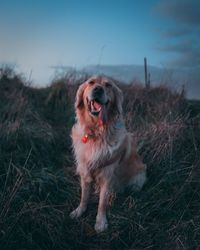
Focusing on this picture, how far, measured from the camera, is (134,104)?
7.83 m

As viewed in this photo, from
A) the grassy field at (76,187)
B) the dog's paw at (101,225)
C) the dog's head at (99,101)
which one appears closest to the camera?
the grassy field at (76,187)

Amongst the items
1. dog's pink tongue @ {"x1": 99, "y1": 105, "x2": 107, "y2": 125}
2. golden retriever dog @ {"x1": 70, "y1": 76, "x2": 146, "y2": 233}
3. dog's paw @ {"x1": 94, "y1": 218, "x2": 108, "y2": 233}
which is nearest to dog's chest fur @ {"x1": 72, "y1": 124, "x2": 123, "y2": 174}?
golden retriever dog @ {"x1": 70, "y1": 76, "x2": 146, "y2": 233}

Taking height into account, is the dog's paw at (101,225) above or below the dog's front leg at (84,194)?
below

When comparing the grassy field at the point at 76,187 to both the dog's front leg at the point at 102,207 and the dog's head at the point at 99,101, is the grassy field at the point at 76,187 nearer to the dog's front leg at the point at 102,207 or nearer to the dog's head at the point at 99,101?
the dog's front leg at the point at 102,207

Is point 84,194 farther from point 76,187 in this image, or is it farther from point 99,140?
point 99,140

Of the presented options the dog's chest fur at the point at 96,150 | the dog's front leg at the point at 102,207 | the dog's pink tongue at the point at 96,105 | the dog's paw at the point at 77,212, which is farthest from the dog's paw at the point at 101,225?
the dog's pink tongue at the point at 96,105

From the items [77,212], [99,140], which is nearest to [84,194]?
[77,212]

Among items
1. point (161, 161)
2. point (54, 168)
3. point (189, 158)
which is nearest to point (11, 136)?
point (54, 168)

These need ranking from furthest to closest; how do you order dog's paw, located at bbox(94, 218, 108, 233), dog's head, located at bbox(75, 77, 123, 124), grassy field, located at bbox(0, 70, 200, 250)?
1. dog's head, located at bbox(75, 77, 123, 124)
2. dog's paw, located at bbox(94, 218, 108, 233)
3. grassy field, located at bbox(0, 70, 200, 250)

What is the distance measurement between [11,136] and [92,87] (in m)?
1.75

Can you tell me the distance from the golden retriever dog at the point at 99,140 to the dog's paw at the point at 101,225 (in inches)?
0.4

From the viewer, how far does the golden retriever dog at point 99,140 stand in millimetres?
4277

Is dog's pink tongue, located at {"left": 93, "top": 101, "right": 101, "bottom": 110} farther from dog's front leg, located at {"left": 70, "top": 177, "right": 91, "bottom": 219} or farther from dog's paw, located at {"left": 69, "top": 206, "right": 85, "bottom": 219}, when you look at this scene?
dog's paw, located at {"left": 69, "top": 206, "right": 85, "bottom": 219}

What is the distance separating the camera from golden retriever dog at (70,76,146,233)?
428 centimetres
